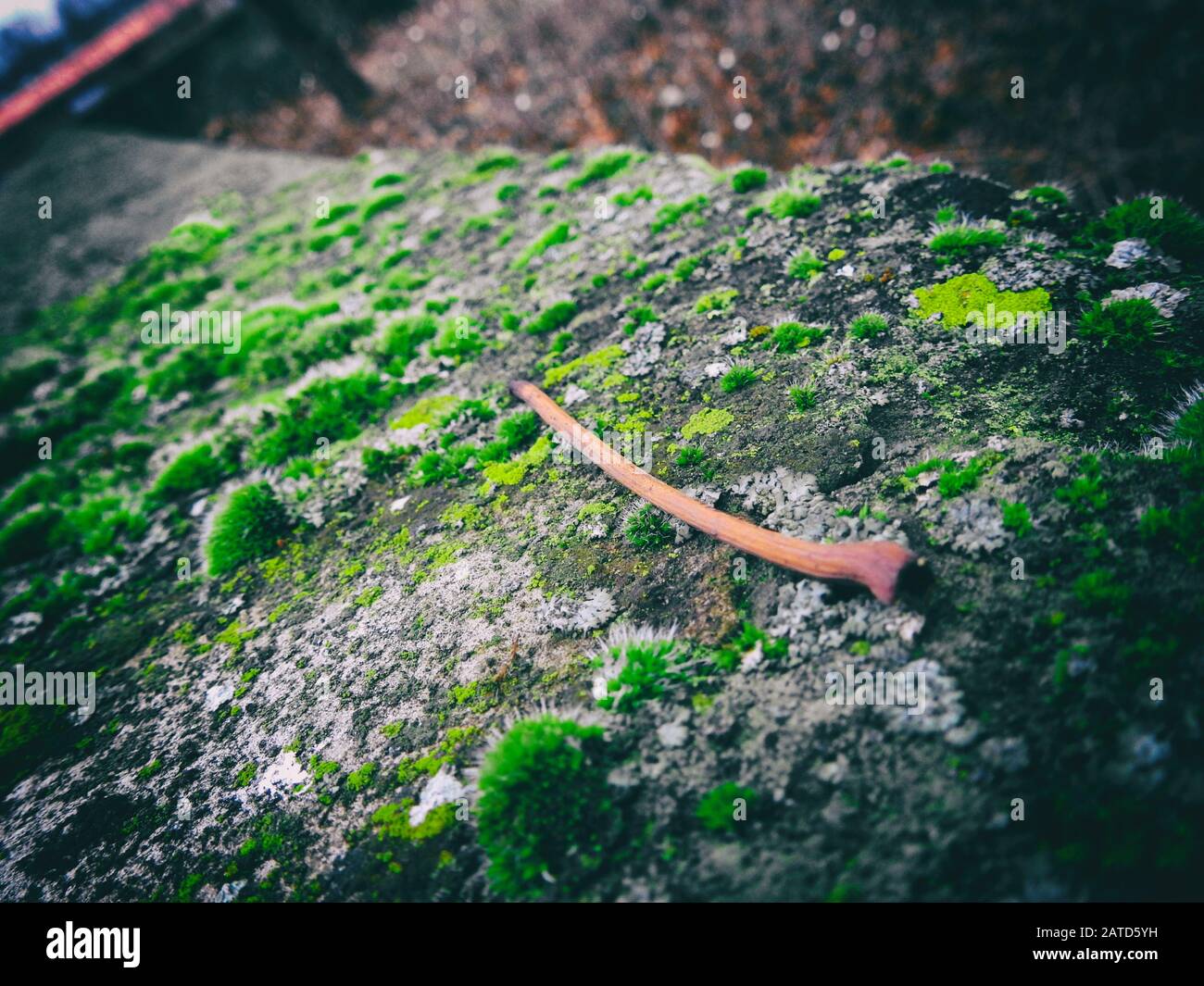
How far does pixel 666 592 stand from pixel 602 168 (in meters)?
6.42

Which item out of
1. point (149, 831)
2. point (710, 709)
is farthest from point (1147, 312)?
point (149, 831)

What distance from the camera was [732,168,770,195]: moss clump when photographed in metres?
6.24

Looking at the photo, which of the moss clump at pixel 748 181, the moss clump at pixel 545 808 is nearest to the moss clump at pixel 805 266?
the moss clump at pixel 748 181

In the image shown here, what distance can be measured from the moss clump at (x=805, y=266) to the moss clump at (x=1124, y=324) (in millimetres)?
1954

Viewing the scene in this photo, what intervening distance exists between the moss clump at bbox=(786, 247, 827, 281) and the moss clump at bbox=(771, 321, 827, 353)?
29.6 inches

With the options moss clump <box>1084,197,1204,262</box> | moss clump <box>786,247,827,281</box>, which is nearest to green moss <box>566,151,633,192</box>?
moss clump <box>786,247,827,281</box>

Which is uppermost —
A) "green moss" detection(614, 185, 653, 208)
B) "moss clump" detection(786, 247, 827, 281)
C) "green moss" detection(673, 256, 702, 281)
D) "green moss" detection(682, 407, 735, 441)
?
"green moss" detection(614, 185, 653, 208)

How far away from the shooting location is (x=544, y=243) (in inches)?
274

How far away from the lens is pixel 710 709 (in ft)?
9.82

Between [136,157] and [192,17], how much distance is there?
7.52 metres

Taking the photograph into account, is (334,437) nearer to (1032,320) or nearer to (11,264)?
(1032,320)

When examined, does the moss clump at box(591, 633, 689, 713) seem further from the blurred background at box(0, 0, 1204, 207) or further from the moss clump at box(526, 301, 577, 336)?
the blurred background at box(0, 0, 1204, 207)

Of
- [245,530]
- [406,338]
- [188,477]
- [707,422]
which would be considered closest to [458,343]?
[406,338]

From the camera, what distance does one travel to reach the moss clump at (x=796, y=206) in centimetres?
562
